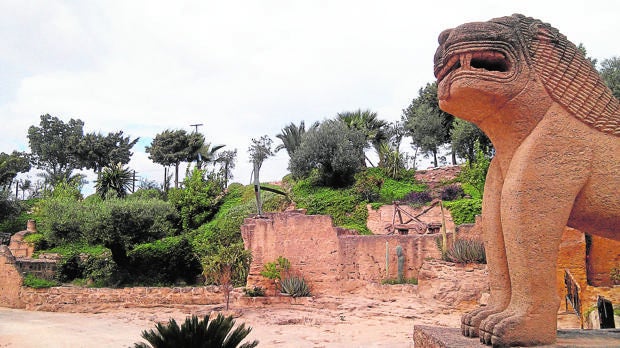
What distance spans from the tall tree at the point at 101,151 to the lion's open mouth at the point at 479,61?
3903cm

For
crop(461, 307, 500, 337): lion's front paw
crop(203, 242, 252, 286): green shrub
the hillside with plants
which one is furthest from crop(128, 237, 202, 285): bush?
crop(461, 307, 500, 337): lion's front paw

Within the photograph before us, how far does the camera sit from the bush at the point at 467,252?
11.8m

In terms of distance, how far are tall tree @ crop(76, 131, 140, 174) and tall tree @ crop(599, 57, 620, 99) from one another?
3345 centimetres

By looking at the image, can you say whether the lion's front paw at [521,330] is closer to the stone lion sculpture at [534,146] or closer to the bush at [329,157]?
the stone lion sculpture at [534,146]

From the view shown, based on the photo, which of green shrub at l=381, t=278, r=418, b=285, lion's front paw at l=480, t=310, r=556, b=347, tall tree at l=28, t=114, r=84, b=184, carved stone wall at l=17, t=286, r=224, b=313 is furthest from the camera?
tall tree at l=28, t=114, r=84, b=184

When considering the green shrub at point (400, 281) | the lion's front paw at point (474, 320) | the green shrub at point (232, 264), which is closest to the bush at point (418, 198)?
the green shrub at point (400, 281)

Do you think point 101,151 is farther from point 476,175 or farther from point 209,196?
point 476,175

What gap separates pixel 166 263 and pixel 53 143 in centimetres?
3189

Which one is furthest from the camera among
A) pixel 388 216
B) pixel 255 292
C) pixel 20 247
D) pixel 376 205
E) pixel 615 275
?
pixel 20 247

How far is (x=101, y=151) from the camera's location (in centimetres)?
4031

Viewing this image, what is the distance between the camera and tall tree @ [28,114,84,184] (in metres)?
45.2

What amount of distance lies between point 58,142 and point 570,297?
46.7 metres

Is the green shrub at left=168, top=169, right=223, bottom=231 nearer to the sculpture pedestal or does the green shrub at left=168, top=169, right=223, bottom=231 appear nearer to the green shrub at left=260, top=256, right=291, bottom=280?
the green shrub at left=260, top=256, right=291, bottom=280

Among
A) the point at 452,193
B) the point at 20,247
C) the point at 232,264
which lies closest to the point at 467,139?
the point at 452,193
